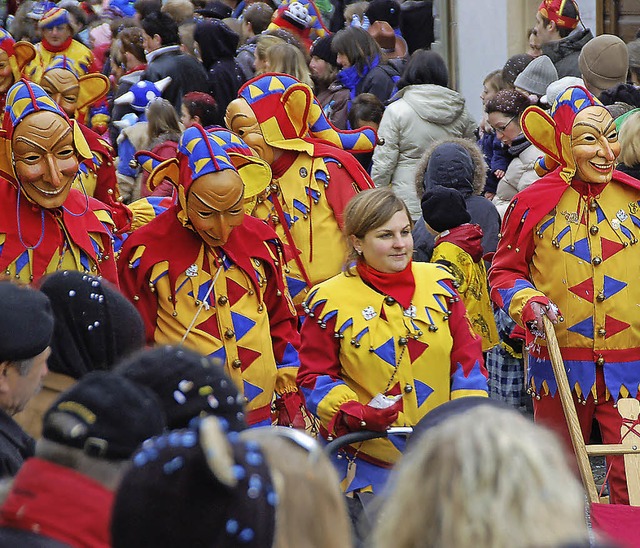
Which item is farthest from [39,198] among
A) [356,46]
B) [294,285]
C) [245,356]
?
[356,46]

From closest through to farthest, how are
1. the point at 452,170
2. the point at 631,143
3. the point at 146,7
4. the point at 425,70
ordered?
the point at 631,143
the point at 452,170
the point at 425,70
the point at 146,7

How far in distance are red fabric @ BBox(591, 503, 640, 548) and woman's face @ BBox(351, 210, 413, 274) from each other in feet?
3.59

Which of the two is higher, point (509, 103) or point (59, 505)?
point (59, 505)

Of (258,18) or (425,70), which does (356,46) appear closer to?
(425,70)

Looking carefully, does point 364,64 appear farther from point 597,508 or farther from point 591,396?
point 597,508

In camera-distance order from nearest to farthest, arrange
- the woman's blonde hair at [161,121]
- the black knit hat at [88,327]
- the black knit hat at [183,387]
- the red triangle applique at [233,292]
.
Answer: the black knit hat at [183,387] → the black knit hat at [88,327] → the red triangle applique at [233,292] → the woman's blonde hair at [161,121]

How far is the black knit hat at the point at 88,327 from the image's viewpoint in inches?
135

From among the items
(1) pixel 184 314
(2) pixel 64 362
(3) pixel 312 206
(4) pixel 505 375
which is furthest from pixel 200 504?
(4) pixel 505 375

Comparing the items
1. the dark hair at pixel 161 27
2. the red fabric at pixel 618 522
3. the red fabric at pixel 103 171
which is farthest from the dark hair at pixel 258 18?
the red fabric at pixel 618 522

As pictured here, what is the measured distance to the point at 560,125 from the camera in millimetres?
5840

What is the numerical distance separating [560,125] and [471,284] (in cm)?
99

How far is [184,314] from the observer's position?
5074 mm

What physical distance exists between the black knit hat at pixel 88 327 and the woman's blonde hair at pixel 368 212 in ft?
4.34

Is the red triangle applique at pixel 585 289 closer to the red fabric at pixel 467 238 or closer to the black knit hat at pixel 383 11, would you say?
the red fabric at pixel 467 238
